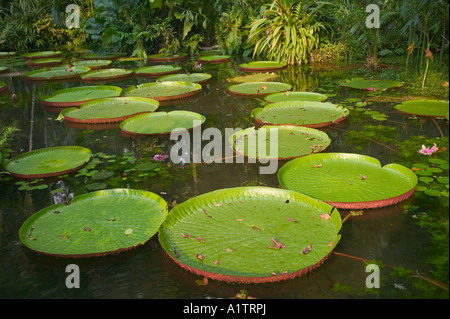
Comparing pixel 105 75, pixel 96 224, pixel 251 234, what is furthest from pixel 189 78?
pixel 251 234

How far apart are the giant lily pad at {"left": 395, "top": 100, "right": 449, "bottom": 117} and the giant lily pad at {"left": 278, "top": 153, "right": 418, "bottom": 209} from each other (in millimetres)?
1406

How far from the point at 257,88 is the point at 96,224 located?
3491mm

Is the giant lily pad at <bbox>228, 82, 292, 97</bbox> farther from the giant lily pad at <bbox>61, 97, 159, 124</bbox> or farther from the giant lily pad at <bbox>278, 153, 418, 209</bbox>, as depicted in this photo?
the giant lily pad at <bbox>278, 153, 418, 209</bbox>

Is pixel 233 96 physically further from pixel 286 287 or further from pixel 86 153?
pixel 286 287

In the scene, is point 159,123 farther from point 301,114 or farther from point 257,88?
point 257,88

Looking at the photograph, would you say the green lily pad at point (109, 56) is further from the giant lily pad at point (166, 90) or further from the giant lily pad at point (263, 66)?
the giant lily pad at point (166, 90)

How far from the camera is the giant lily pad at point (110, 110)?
4105 mm

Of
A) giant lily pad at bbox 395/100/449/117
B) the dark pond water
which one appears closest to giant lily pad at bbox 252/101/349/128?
the dark pond water

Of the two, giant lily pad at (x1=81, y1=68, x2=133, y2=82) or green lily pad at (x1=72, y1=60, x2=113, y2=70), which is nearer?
giant lily pad at (x1=81, y1=68, x2=133, y2=82)

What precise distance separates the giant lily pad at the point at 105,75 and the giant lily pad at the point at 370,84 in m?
3.60

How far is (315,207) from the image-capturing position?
2.15 meters

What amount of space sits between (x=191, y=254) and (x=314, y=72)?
4872 mm

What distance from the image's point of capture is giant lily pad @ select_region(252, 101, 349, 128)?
11.9 ft
